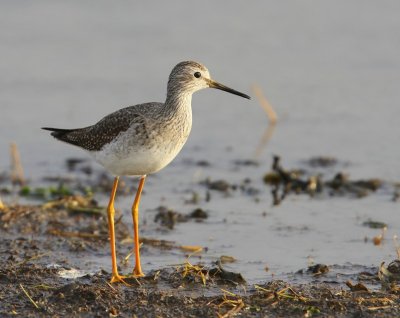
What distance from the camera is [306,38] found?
1742 centimetres

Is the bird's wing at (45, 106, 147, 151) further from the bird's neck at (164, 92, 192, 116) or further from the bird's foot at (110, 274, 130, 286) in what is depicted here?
the bird's foot at (110, 274, 130, 286)

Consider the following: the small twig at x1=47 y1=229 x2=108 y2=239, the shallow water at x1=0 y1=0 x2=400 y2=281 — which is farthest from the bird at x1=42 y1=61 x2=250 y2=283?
the shallow water at x1=0 y1=0 x2=400 y2=281

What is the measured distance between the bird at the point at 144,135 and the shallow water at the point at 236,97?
135 centimetres

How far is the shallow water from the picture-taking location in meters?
10.9

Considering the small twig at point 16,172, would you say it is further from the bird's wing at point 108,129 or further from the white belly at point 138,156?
the white belly at point 138,156

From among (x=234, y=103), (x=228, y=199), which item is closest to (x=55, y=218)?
(x=228, y=199)

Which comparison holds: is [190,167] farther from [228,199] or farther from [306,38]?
[306,38]

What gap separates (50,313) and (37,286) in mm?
679

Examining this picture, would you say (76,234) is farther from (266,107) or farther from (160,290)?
(266,107)

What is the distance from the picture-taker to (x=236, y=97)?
52.9ft

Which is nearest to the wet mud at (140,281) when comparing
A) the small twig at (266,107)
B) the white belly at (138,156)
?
the white belly at (138,156)

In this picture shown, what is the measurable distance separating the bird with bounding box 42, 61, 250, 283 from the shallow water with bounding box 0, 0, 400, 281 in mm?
1353

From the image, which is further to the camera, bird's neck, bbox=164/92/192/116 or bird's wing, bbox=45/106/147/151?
bird's neck, bbox=164/92/192/116

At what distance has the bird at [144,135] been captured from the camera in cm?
863
